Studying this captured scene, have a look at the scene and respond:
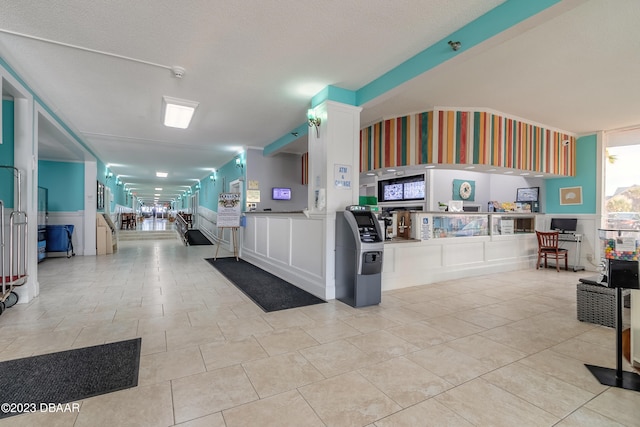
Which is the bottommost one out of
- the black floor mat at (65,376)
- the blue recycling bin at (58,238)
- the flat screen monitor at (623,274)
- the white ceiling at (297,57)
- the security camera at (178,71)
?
the black floor mat at (65,376)

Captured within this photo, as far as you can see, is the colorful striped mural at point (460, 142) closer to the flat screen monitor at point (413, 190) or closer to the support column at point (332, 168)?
the support column at point (332, 168)

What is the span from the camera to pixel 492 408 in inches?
70.3

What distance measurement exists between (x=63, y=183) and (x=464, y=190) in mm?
10925

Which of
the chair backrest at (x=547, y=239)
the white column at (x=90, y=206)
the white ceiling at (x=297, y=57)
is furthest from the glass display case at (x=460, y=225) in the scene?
the white column at (x=90, y=206)

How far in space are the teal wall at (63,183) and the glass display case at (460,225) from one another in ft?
29.6

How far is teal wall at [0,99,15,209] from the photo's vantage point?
11.9ft

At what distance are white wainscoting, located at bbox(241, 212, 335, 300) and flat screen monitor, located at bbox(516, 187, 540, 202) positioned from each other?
20.0 feet

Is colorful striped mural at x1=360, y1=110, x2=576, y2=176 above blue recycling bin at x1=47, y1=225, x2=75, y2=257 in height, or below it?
above

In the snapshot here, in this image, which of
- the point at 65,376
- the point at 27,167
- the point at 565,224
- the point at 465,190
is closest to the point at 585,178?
the point at 565,224

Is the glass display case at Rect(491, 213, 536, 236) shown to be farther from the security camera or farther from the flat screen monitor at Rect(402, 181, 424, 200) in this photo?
the security camera

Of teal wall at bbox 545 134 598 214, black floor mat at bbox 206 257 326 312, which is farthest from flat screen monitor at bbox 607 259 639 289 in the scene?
teal wall at bbox 545 134 598 214

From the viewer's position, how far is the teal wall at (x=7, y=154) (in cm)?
364

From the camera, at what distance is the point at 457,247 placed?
5.36m

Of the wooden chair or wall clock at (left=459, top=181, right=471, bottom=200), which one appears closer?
the wooden chair
